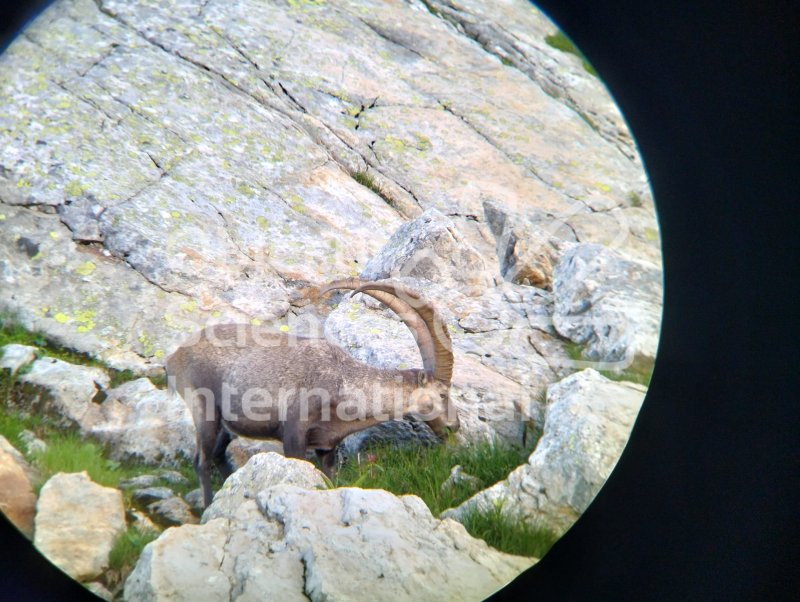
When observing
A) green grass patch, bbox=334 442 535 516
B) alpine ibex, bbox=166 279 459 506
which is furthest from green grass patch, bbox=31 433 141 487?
green grass patch, bbox=334 442 535 516

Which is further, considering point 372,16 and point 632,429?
point 372,16

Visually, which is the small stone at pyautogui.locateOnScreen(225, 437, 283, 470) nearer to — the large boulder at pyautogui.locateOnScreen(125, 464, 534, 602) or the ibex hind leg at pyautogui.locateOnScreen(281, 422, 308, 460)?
the ibex hind leg at pyautogui.locateOnScreen(281, 422, 308, 460)

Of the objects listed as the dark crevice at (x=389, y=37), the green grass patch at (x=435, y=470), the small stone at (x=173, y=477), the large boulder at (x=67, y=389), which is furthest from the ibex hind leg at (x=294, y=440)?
the dark crevice at (x=389, y=37)

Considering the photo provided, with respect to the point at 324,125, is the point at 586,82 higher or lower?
higher

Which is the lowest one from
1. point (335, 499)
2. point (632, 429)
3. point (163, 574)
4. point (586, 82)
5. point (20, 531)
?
point (20, 531)

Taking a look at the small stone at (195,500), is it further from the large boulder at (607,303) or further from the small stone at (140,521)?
the large boulder at (607,303)

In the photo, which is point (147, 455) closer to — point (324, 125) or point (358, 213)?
point (358, 213)

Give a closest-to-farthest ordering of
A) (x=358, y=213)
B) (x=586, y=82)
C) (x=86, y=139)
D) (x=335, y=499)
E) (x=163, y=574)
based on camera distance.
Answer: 1. (x=163, y=574)
2. (x=335, y=499)
3. (x=86, y=139)
4. (x=358, y=213)
5. (x=586, y=82)

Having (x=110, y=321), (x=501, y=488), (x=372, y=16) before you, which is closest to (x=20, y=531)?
(x=110, y=321)
